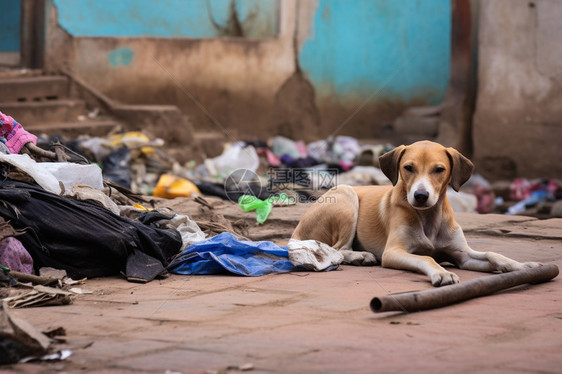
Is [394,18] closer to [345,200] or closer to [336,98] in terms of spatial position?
[336,98]

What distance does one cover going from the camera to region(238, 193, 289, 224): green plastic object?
7.64m

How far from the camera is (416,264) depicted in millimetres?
5164

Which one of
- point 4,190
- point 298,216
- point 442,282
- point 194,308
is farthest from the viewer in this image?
point 298,216

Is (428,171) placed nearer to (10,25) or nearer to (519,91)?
(519,91)

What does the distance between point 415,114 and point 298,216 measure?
269 inches

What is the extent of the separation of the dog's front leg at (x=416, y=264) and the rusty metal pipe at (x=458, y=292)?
312 mm

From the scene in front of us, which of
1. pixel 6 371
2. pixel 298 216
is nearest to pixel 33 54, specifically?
pixel 298 216

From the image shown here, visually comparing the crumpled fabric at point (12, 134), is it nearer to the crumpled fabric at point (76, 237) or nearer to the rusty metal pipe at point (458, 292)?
the crumpled fabric at point (76, 237)

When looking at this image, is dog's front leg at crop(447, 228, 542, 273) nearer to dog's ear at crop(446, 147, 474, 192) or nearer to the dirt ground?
the dirt ground

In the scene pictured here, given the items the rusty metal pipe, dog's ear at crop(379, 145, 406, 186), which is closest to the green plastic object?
dog's ear at crop(379, 145, 406, 186)

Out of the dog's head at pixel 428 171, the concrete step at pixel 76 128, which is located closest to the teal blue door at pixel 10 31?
the concrete step at pixel 76 128

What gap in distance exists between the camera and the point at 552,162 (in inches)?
473

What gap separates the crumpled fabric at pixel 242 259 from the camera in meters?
5.36

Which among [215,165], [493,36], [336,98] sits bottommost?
[215,165]
